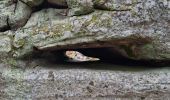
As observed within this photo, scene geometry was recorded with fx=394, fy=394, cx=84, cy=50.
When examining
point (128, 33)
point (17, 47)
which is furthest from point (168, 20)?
point (17, 47)

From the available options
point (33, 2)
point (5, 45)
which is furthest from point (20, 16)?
point (5, 45)

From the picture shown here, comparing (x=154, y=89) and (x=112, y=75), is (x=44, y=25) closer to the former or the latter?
(x=112, y=75)

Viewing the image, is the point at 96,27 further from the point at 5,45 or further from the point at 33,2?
the point at 5,45

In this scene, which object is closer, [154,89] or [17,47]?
[154,89]

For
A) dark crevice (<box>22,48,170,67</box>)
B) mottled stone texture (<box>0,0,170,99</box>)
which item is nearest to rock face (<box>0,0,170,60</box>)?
mottled stone texture (<box>0,0,170,99</box>)

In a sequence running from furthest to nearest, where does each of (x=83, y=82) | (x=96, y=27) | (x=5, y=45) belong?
1. (x=5, y=45)
2. (x=83, y=82)
3. (x=96, y=27)

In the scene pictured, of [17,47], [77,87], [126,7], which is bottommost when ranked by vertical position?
[77,87]

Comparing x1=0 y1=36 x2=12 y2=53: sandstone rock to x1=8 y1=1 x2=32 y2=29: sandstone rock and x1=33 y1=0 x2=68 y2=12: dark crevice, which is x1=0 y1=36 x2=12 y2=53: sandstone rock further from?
x1=33 y1=0 x2=68 y2=12: dark crevice

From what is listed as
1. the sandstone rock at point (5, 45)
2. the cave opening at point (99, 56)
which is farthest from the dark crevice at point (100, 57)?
the sandstone rock at point (5, 45)
